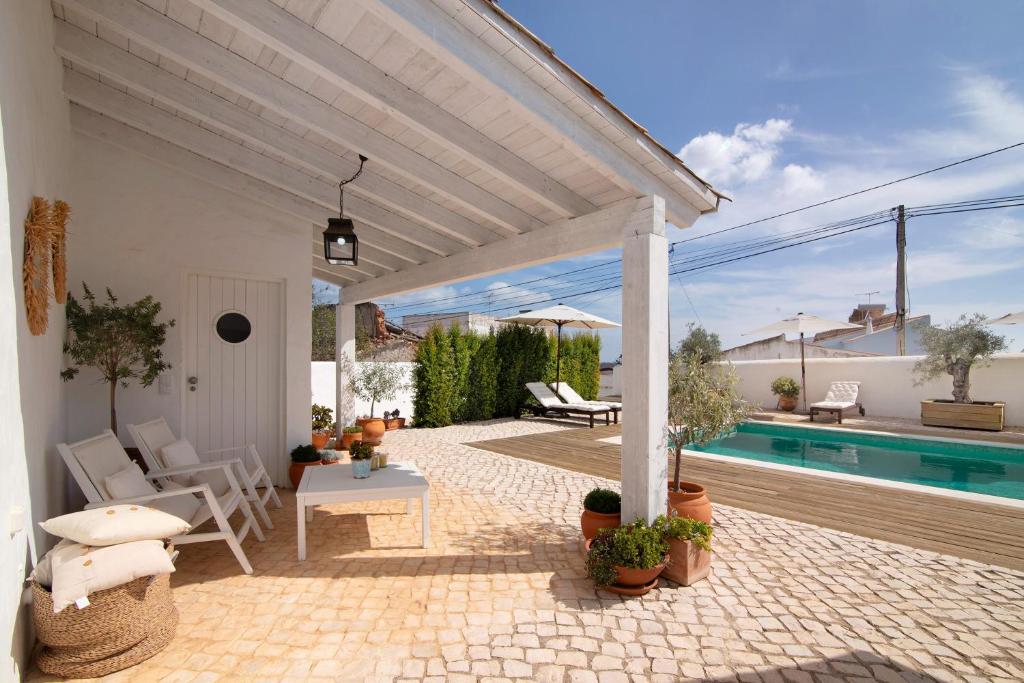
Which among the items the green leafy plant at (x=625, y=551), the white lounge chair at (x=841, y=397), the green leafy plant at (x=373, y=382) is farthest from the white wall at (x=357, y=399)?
the white lounge chair at (x=841, y=397)

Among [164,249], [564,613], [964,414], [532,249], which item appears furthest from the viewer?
[964,414]

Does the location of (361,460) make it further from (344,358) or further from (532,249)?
(344,358)

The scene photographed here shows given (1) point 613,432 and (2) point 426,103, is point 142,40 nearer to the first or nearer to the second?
(2) point 426,103

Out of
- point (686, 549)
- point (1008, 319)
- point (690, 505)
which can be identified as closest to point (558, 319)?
point (690, 505)

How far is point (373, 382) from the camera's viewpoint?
9.24 metres

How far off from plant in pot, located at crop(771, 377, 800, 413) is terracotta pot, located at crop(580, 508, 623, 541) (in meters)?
11.2

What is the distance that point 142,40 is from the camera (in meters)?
3.07

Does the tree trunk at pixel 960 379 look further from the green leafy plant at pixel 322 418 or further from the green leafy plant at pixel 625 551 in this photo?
the green leafy plant at pixel 322 418

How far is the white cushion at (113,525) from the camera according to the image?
92.8 inches

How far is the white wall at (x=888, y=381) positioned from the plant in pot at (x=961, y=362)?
322 millimetres

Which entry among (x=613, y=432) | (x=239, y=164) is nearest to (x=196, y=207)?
(x=239, y=164)

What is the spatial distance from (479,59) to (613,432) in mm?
7997

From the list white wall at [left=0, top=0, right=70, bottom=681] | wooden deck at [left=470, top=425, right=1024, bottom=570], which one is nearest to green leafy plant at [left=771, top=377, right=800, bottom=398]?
wooden deck at [left=470, top=425, right=1024, bottom=570]

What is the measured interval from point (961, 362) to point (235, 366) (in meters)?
13.2
